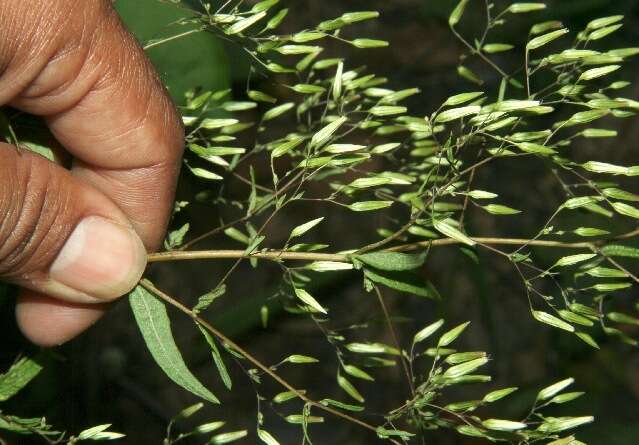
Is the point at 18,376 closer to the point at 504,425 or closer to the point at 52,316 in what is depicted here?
the point at 52,316

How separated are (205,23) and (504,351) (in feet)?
7.67

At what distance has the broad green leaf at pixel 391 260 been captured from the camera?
1.38m

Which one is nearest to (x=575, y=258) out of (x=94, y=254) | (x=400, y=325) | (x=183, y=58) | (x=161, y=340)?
(x=161, y=340)

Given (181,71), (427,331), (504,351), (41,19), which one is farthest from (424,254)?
(504,351)

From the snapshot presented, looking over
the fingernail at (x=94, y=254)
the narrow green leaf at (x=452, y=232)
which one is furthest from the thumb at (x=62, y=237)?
the narrow green leaf at (x=452, y=232)

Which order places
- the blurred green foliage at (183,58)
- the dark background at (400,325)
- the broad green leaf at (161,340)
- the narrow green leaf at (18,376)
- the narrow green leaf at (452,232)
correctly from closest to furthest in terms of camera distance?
1. the narrow green leaf at (452,232)
2. the broad green leaf at (161,340)
3. the narrow green leaf at (18,376)
4. the blurred green foliage at (183,58)
5. the dark background at (400,325)

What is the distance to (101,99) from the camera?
1.61m

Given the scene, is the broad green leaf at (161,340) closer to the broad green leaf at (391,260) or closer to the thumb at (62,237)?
the thumb at (62,237)

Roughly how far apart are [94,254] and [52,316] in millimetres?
239

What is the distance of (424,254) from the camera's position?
4.38ft

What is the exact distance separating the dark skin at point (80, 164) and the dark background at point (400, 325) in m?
0.77

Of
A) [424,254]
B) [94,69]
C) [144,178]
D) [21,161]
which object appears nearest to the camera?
[424,254]

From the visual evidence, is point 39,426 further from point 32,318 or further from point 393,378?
point 393,378


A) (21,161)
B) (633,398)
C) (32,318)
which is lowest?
(633,398)
